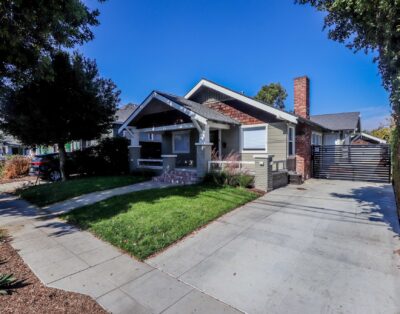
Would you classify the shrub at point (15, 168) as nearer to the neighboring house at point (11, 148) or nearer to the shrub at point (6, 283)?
the neighboring house at point (11, 148)

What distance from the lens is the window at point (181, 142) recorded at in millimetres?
14742

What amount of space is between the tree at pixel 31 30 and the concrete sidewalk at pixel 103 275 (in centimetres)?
522

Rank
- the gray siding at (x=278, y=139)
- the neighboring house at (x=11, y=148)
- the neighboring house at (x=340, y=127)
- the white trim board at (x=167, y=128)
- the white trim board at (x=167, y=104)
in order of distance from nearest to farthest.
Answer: the white trim board at (x=167, y=104) → the gray siding at (x=278, y=139) → the white trim board at (x=167, y=128) → the neighboring house at (x=340, y=127) → the neighboring house at (x=11, y=148)

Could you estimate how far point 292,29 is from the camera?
1052 centimetres

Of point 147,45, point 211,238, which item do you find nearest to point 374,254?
point 211,238

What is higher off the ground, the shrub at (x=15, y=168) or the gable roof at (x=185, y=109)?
the gable roof at (x=185, y=109)

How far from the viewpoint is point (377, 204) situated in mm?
7535

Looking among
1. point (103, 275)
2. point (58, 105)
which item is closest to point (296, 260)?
point (103, 275)

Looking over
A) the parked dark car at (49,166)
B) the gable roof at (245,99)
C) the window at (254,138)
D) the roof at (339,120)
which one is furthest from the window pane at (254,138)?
the parked dark car at (49,166)

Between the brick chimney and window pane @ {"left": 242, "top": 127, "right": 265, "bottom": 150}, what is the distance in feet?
18.2

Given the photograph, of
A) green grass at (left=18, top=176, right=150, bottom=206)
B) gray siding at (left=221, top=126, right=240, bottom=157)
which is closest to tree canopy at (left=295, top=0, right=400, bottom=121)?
gray siding at (left=221, top=126, right=240, bottom=157)

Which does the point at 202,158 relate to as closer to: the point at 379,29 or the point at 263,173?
the point at 263,173

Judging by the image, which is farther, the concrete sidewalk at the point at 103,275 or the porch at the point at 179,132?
the porch at the point at 179,132

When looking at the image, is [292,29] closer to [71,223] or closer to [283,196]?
[283,196]
